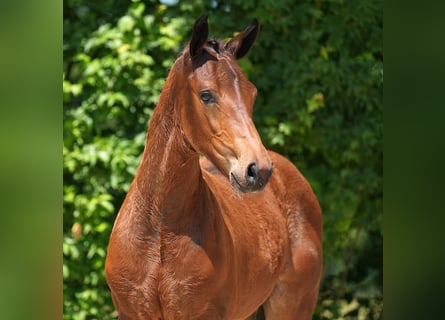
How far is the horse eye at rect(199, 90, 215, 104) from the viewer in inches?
76.7

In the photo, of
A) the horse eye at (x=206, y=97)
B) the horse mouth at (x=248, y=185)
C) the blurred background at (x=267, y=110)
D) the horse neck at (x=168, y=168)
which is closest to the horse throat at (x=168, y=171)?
the horse neck at (x=168, y=168)

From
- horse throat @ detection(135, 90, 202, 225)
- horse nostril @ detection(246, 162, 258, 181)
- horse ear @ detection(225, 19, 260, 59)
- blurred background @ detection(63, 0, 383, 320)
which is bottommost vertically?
blurred background @ detection(63, 0, 383, 320)

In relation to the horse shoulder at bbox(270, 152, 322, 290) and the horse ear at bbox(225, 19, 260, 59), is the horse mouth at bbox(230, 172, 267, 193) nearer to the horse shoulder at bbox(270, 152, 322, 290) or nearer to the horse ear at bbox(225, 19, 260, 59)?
the horse ear at bbox(225, 19, 260, 59)

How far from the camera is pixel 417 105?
0.94 metres

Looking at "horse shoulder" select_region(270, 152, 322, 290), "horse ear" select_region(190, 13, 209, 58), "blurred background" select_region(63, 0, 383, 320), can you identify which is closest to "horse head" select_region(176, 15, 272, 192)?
"horse ear" select_region(190, 13, 209, 58)

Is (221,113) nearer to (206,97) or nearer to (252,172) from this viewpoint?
(206,97)

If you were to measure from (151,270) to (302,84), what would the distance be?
8.16 feet

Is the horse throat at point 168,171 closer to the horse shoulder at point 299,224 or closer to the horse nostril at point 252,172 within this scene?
the horse nostril at point 252,172

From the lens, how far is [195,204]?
222 cm

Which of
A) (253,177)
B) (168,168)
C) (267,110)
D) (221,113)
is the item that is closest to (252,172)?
(253,177)

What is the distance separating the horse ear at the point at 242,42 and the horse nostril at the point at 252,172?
421 mm

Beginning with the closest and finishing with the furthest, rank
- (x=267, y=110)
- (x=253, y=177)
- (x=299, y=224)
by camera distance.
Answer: (x=253, y=177), (x=299, y=224), (x=267, y=110)

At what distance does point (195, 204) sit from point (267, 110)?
2.29 metres

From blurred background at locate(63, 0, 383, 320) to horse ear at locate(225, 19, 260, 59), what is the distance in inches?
79.4
